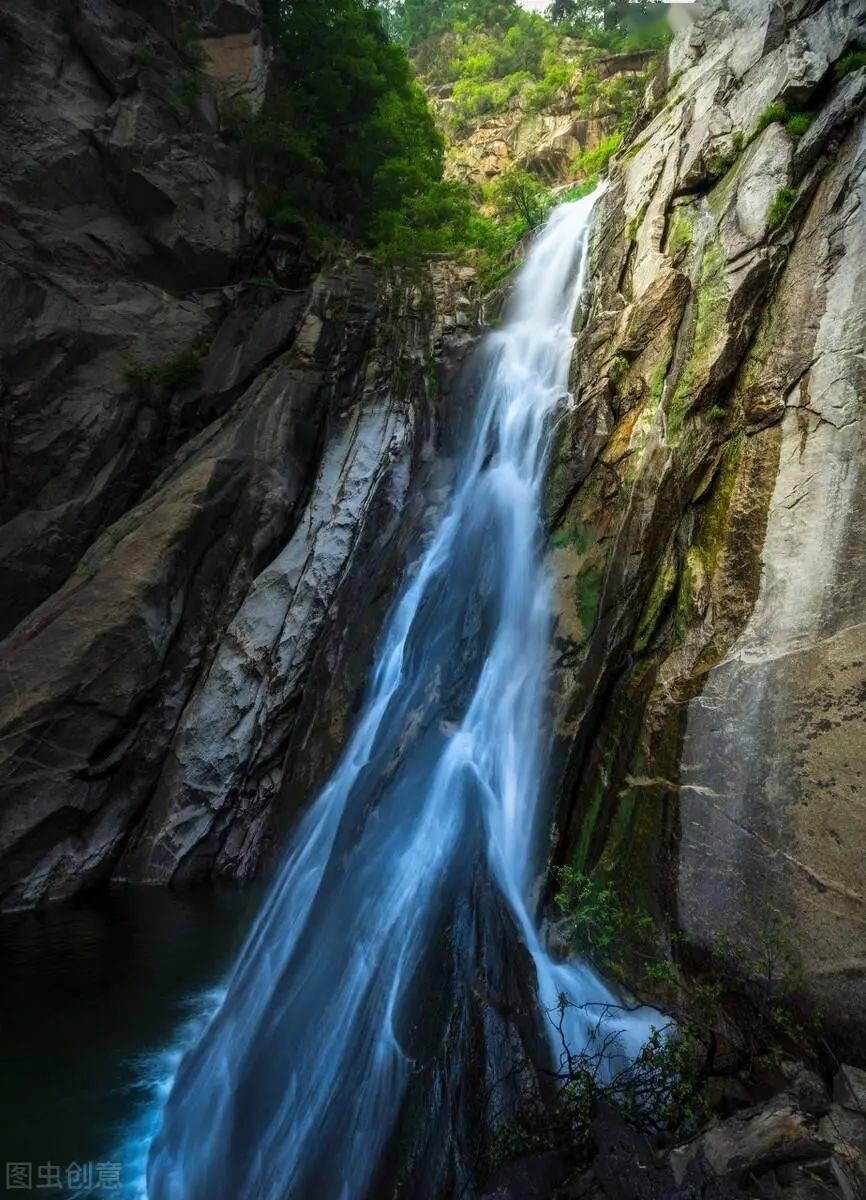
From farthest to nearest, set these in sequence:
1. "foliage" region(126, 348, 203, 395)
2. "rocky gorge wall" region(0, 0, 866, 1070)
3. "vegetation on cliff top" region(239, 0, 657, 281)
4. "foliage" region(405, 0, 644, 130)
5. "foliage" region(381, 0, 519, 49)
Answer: "foliage" region(381, 0, 519, 49)
"foliage" region(405, 0, 644, 130)
"vegetation on cliff top" region(239, 0, 657, 281)
"foliage" region(126, 348, 203, 395)
"rocky gorge wall" region(0, 0, 866, 1070)

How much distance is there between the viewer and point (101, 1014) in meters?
7.14

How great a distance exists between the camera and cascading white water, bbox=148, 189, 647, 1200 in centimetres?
473

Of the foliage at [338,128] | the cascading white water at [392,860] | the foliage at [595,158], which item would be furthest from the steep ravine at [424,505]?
the foliage at [595,158]

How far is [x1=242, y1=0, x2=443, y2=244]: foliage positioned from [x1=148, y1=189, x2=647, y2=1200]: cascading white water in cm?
931

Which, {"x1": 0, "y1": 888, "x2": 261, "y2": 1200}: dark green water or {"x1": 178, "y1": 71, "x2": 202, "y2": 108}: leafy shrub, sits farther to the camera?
{"x1": 178, "y1": 71, "x2": 202, "y2": 108}: leafy shrub

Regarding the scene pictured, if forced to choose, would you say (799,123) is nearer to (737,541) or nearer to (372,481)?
(737,541)

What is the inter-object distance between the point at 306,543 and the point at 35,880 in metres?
7.53

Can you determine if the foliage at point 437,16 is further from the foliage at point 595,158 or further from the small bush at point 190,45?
the small bush at point 190,45

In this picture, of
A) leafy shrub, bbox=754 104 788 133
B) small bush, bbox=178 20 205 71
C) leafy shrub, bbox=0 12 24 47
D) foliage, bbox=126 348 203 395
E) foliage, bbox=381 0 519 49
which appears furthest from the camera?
foliage, bbox=381 0 519 49

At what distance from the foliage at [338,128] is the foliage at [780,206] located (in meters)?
12.2

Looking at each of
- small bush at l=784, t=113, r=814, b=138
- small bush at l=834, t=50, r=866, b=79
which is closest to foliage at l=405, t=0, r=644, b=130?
small bush at l=834, t=50, r=866, b=79

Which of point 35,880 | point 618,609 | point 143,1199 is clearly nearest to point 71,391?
point 35,880

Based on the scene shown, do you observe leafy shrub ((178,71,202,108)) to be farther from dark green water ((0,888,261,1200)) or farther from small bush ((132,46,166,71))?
dark green water ((0,888,261,1200))

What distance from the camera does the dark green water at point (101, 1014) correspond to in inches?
209
